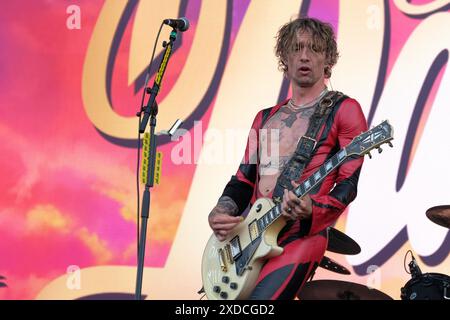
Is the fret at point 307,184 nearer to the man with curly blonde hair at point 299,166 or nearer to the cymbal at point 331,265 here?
the man with curly blonde hair at point 299,166

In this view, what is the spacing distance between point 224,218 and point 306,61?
0.91 m

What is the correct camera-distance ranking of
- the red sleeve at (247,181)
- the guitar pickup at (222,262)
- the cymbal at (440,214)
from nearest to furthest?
the guitar pickup at (222,262) < the red sleeve at (247,181) < the cymbal at (440,214)

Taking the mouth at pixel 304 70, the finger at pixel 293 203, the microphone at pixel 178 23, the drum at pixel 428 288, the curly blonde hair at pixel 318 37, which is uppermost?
the microphone at pixel 178 23

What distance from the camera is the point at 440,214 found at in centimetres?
453

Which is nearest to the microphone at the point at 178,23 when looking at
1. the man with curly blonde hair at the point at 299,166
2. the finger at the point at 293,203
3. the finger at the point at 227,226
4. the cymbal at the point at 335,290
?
the man with curly blonde hair at the point at 299,166

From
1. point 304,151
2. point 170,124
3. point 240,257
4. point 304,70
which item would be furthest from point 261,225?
point 170,124

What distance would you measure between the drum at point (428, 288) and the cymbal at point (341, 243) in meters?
0.39

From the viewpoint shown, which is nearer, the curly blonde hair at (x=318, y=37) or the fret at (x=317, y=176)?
the fret at (x=317, y=176)

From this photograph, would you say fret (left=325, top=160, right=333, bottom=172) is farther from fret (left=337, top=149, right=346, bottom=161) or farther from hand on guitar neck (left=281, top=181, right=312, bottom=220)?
hand on guitar neck (left=281, top=181, right=312, bottom=220)

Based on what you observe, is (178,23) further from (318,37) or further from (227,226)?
(227,226)

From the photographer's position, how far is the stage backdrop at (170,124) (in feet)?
17.9

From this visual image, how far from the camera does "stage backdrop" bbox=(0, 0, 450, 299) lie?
5441mm

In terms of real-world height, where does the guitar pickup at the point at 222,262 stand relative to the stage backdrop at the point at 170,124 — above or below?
below

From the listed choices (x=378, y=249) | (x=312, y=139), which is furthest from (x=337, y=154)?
(x=378, y=249)
